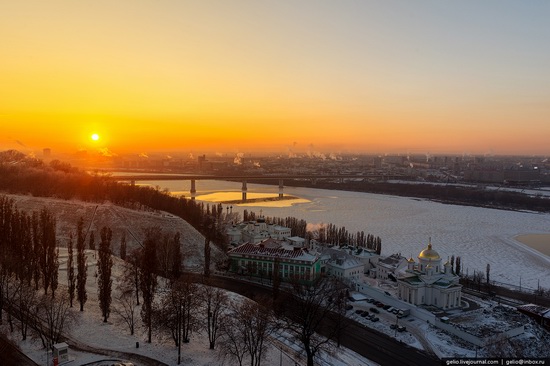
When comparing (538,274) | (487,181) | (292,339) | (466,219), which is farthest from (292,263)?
(487,181)

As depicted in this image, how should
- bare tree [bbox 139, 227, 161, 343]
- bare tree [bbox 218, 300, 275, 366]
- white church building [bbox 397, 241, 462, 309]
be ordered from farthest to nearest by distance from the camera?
1. white church building [bbox 397, 241, 462, 309]
2. bare tree [bbox 139, 227, 161, 343]
3. bare tree [bbox 218, 300, 275, 366]

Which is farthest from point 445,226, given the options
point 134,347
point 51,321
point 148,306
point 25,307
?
point 25,307

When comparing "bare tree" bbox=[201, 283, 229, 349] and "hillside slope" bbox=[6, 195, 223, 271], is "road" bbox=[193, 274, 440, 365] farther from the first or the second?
"hillside slope" bbox=[6, 195, 223, 271]

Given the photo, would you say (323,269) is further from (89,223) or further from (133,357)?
(89,223)

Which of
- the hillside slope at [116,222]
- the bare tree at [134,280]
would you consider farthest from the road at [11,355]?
the hillside slope at [116,222]

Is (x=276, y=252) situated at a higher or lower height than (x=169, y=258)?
higher

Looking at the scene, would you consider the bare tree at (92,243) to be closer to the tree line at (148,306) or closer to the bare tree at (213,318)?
the tree line at (148,306)

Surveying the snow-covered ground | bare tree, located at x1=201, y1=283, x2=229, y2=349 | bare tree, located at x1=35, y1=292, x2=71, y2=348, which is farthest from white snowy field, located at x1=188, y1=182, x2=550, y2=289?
bare tree, located at x1=35, y1=292, x2=71, y2=348

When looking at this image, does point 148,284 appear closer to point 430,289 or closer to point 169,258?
point 169,258
